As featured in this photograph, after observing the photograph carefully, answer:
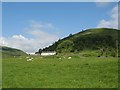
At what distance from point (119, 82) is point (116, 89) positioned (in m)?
3.13

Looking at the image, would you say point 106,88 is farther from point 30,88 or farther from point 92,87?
point 30,88

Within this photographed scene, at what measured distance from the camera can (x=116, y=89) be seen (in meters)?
18.6

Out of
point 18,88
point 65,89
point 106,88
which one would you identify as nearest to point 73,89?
point 65,89

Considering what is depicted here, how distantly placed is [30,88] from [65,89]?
8.03ft

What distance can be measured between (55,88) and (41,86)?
5.36ft

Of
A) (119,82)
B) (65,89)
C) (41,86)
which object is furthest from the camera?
(119,82)

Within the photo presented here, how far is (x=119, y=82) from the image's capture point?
2164 cm

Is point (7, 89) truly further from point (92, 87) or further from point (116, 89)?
point (116, 89)

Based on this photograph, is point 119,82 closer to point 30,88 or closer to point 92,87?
point 92,87

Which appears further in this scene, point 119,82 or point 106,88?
point 119,82

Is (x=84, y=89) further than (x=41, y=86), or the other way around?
(x=41, y=86)

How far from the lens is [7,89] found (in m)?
18.8

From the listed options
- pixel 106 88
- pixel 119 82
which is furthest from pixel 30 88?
pixel 119 82

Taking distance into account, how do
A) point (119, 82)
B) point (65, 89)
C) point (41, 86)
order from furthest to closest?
point (119, 82) → point (41, 86) → point (65, 89)
